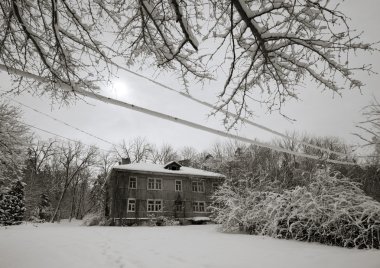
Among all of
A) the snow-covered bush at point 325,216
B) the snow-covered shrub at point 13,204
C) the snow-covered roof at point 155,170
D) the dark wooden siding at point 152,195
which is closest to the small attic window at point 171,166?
the snow-covered roof at point 155,170

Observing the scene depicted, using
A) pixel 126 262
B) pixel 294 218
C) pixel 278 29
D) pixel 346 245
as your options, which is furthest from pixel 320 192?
pixel 278 29

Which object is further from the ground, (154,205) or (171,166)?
(171,166)

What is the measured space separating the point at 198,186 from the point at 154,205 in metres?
6.30

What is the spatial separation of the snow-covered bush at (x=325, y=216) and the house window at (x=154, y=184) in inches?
744

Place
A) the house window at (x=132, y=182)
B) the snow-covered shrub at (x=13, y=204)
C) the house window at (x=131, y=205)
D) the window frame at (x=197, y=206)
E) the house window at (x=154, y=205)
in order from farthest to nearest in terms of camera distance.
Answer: the window frame at (x=197, y=206) → the house window at (x=154, y=205) → the snow-covered shrub at (x=13, y=204) → the house window at (x=132, y=182) → the house window at (x=131, y=205)

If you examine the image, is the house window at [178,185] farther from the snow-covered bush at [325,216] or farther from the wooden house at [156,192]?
the snow-covered bush at [325,216]

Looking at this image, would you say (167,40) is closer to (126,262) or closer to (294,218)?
(126,262)

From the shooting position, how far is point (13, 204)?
31.6m

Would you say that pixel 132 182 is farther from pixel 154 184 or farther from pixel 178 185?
pixel 178 185

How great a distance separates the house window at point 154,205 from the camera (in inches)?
1187

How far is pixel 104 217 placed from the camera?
97.0 ft

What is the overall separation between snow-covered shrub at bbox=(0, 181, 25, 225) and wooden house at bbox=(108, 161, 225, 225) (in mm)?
11046

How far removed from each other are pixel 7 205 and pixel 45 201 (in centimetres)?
1415

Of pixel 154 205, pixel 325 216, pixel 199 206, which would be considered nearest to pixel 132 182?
pixel 154 205
